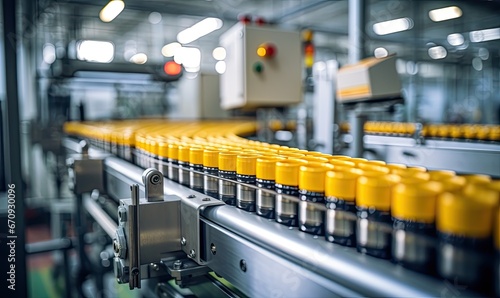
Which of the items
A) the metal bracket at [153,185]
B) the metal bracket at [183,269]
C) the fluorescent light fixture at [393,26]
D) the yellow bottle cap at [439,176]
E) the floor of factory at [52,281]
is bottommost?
the floor of factory at [52,281]

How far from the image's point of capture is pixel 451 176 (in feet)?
1.80

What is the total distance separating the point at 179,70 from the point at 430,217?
9.52ft

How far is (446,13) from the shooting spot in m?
7.17

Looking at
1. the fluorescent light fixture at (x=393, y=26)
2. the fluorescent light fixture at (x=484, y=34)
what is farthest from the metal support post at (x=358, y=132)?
the fluorescent light fixture at (x=393, y=26)

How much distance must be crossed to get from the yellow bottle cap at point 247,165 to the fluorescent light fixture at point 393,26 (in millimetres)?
8434

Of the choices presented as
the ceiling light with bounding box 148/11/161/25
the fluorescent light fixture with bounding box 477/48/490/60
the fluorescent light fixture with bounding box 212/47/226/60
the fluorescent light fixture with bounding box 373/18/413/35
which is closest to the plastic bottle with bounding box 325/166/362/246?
the ceiling light with bounding box 148/11/161/25

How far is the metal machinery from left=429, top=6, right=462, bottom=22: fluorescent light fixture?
274 inches

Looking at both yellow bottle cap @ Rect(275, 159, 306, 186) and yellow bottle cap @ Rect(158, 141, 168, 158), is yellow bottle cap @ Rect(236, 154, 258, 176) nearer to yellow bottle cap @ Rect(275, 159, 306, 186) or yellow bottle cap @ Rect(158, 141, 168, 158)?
yellow bottle cap @ Rect(275, 159, 306, 186)

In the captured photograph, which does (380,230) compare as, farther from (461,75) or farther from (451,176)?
(461,75)

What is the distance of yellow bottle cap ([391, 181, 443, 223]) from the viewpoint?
0.43 metres

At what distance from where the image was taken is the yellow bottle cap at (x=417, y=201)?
1.41ft

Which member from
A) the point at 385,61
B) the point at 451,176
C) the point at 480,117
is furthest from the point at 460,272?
the point at 480,117

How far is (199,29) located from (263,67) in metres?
7.97

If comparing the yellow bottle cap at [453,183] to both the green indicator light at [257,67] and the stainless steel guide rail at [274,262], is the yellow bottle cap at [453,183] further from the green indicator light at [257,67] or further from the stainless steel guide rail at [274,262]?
the green indicator light at [257,67]
